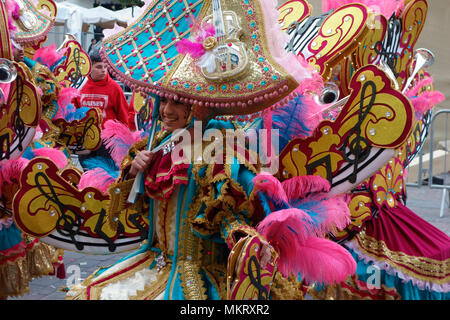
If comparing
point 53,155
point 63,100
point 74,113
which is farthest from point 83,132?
point 53,155

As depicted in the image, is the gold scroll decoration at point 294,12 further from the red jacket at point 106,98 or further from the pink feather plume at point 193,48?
the red jacket at point 106,98

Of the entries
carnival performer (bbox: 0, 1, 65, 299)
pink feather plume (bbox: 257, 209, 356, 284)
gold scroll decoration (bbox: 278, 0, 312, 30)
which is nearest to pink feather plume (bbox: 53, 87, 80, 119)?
carnival performer (bbox: 0, 1, 65, 299)

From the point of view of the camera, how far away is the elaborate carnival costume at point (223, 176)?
2.06 m

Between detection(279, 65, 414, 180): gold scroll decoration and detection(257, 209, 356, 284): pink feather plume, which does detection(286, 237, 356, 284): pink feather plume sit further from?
detection(279, 65, 414, 180): gold scroll decoration

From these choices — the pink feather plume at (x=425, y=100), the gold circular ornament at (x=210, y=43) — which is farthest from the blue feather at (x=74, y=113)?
the gold circular ornament at (x=210, y=43)

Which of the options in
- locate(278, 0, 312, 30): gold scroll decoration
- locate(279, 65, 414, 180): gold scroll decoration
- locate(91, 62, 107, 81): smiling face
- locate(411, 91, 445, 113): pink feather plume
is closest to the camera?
locate(279, 65, 414, 180): gold scroll decoration

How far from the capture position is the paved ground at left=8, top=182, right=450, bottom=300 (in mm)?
4223

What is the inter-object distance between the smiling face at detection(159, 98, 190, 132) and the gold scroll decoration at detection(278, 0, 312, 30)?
1.63 meters

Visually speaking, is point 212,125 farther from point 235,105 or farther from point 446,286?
point 446,286

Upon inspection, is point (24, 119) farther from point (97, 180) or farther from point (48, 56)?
point (48, 56)

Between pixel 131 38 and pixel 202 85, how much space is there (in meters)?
0.40

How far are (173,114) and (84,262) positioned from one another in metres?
3.21

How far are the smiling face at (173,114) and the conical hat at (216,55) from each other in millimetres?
109
